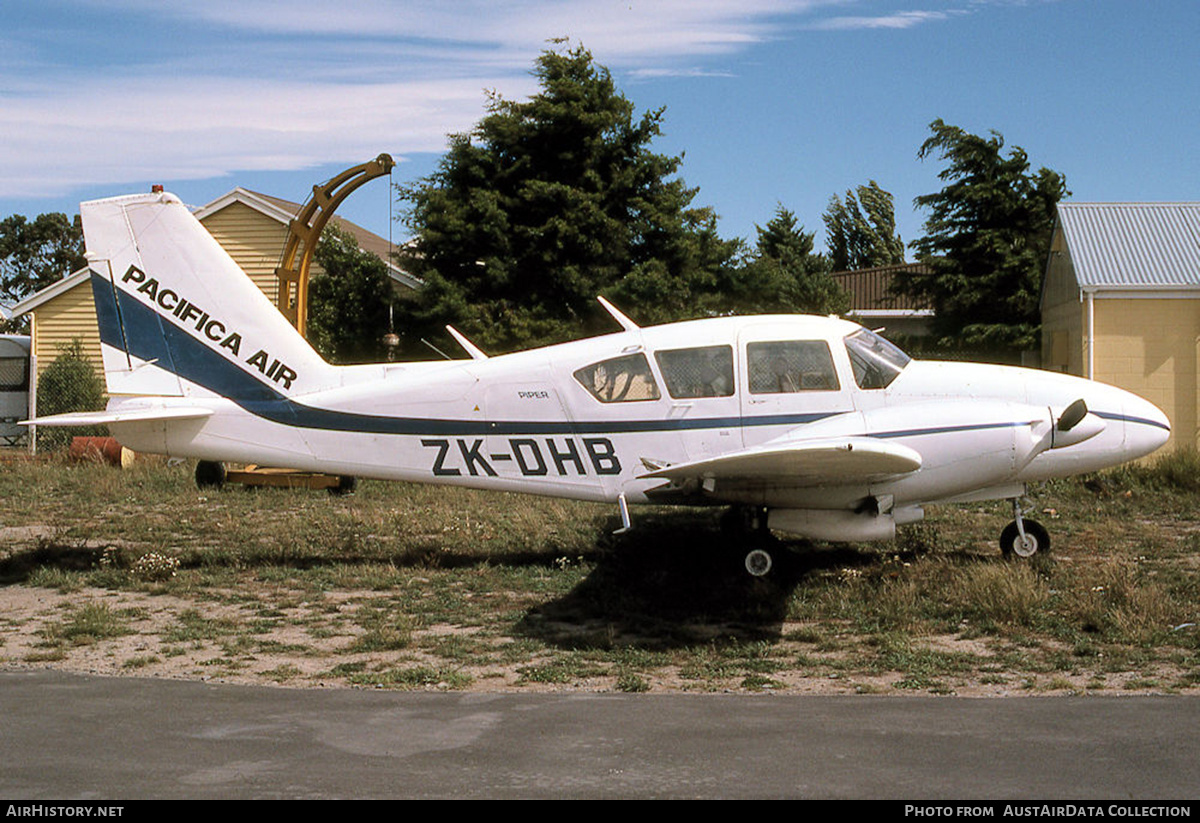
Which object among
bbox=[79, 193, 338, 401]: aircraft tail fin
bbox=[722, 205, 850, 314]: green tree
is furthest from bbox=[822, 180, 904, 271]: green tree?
bbox=[79, 193, 338, 401]: aircraft tail fin

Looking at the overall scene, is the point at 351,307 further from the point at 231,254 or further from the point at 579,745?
the point at 579,745

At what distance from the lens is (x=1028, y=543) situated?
10.2 metres

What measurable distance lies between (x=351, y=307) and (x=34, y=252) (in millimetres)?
42565

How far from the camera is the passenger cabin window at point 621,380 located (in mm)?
10031

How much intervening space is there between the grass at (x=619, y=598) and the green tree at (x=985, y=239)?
1166 centimetres

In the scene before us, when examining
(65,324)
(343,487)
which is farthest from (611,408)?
(65,324)

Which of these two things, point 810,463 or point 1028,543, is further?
point 1028,543

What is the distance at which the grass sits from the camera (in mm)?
7414

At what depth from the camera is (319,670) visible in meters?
7.53

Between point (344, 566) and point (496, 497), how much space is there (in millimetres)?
4565

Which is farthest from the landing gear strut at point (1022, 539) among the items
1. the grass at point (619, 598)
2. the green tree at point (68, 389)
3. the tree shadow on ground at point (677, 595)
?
the green tree at point (68, 389)

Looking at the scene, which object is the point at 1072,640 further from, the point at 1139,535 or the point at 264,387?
the point at 264,387

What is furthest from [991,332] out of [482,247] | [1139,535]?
[1139,535]

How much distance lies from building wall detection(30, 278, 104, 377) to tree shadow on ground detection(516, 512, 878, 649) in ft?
66.3
